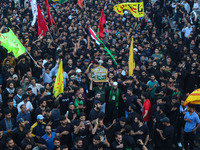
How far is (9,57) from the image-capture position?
1152 centimetres

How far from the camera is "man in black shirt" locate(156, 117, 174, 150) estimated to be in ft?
25.5

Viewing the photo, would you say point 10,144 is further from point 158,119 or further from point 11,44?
point 11,44

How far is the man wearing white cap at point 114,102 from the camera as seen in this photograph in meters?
9.55

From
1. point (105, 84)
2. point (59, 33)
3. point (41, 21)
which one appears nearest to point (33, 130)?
point (105, 84)

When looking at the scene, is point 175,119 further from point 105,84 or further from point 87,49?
point 87,49

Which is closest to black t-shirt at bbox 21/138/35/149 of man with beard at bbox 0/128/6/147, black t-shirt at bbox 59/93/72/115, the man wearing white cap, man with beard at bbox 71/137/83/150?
man with beard at bbox 0/128/6/147

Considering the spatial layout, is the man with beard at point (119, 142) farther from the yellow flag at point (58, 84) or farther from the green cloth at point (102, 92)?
the yellow flag at point (58, 84)

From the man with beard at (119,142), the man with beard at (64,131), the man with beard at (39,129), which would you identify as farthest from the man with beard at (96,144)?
the man with beard at (39,129)

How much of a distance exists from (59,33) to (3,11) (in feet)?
16.0

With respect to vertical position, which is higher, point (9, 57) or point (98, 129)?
point (9, 57)

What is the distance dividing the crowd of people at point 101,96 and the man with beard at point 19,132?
1.0 inches

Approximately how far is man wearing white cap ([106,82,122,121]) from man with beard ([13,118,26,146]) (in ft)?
9.45

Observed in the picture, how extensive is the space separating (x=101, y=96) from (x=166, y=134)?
2449mm

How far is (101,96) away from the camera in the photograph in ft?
31.2
